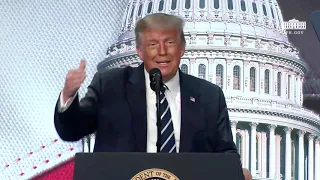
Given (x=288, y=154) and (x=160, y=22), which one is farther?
(x=288, y=154)

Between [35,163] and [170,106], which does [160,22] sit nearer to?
[170,106]

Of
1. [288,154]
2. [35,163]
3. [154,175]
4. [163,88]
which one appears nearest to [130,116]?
[163,88]

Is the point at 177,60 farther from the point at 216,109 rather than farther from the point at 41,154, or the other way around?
the point at 41,154

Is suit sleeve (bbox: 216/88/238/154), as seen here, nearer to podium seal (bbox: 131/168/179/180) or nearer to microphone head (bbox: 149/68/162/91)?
microphone head (bbox: 149/68/162/91)

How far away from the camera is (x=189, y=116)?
3.06 m

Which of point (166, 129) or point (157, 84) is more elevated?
point (157, 84)

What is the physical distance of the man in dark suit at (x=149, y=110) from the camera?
2.95 metres

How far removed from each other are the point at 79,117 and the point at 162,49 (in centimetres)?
41

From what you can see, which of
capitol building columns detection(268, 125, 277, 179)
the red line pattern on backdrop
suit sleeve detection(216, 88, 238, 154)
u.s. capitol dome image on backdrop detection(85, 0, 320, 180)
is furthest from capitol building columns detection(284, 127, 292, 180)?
suit sleeve detection(216, 88, 238, 154)

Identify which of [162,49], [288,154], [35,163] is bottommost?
[35,163]

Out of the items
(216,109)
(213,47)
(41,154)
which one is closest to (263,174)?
(213,47)

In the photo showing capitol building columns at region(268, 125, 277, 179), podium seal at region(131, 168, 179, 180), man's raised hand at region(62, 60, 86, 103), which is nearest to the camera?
podium seal at region(131, 168, 179, 180)

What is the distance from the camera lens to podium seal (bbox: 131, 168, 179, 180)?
2426 mm

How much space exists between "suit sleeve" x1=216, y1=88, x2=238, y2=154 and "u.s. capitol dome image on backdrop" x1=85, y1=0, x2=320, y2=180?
6.86 meters
